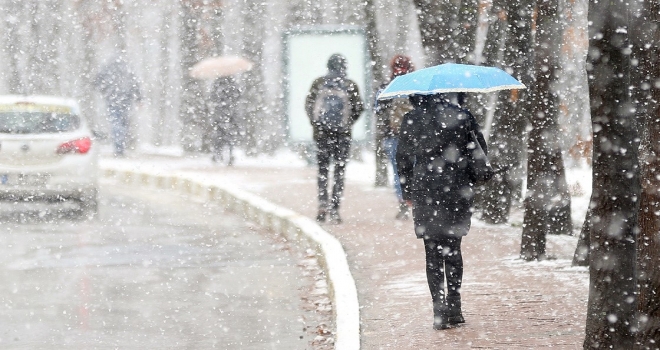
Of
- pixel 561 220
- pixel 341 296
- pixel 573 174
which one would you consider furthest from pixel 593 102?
Answer: pixel 573 174

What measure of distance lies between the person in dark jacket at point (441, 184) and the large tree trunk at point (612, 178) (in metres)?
1.85

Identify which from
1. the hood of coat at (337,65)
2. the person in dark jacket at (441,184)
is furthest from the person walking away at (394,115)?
the person in dark jacket at (441,184)

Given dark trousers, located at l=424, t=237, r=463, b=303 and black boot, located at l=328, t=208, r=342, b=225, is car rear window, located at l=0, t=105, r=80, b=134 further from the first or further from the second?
dark trousers, located at l=424, t=237, r=463, b=303

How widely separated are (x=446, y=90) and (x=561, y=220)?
5.36m

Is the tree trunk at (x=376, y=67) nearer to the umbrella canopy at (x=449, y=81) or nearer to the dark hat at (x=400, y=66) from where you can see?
the dark hat at (x=400, y=66)

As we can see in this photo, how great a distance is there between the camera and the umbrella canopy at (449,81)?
27.7ft

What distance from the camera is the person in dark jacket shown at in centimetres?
827

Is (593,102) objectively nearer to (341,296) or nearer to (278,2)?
(341,296)

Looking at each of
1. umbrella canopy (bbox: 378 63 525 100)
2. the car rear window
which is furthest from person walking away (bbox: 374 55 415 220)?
umbrella canopy (bbox: 378 63 525 100)

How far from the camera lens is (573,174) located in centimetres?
2169

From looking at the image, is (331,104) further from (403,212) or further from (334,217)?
(403,212)

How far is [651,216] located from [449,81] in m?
Answer: 1.84

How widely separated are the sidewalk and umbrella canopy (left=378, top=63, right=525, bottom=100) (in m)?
1.47

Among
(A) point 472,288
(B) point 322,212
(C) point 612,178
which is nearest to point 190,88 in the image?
(B) point 322,212
